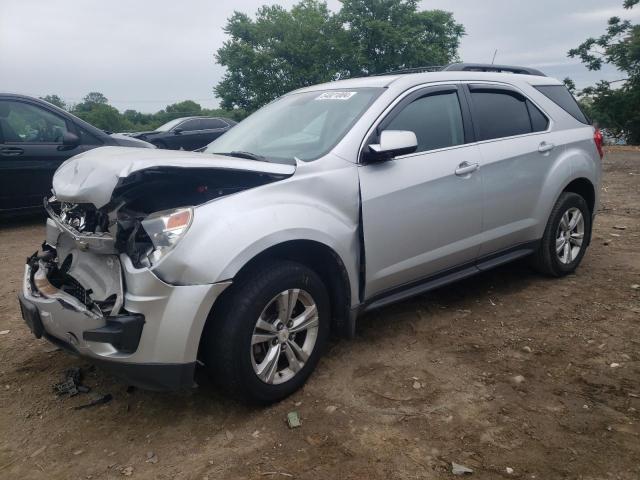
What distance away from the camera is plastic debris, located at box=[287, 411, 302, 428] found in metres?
2.67

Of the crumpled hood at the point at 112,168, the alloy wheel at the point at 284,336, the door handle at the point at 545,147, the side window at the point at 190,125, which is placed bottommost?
the alloy wheel at the point at 284,336

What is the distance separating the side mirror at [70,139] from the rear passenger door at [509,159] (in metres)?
5.01

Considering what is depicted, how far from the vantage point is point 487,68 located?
4.45 m

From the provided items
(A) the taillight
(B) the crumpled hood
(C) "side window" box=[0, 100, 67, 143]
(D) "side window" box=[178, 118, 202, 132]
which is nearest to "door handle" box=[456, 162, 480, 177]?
(B) the crumpled hood

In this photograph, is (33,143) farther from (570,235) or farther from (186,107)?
(186,107)

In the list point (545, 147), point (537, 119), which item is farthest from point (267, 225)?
point (537, 119)

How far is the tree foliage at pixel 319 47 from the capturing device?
37344 mm

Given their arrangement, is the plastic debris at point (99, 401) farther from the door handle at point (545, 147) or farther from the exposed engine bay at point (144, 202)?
the door handle at point (545, 147)

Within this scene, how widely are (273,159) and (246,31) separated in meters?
40.7

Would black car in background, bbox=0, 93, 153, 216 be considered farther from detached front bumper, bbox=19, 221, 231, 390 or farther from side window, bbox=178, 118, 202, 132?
side window, bbox=178, 118, 202, 132

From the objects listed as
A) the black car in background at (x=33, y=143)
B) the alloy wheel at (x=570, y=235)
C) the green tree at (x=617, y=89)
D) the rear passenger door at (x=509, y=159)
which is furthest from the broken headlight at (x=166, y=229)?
the green tree at (x=617, y=89)

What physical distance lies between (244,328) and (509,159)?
95.6 inches

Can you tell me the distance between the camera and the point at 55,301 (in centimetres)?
266

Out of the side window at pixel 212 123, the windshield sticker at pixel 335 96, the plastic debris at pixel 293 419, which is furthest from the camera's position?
the side window at pixel 212 123
